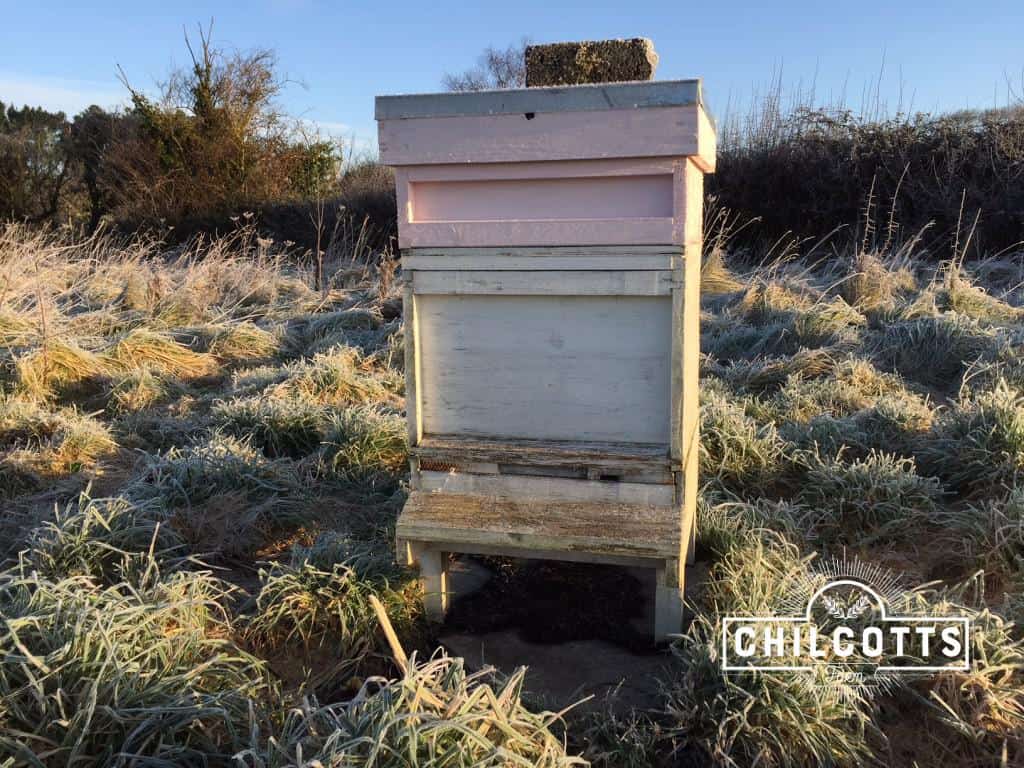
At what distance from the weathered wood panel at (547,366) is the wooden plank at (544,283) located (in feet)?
0.12

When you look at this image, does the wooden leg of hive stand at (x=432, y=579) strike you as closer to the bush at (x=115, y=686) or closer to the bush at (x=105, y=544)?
the bush at (x=115, y=686)

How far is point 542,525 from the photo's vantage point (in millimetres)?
2686

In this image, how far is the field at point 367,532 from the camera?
2.02 m

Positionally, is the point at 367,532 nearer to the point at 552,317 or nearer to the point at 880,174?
the point at 552,317

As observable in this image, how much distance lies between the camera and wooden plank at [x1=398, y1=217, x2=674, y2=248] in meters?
2.48

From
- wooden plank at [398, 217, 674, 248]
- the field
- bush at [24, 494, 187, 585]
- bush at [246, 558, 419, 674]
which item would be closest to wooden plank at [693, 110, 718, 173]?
wooden plank at [398, 217, 674, 248]

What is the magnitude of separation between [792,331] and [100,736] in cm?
587

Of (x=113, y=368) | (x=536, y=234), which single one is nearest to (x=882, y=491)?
Answer: (x=536, y=234)

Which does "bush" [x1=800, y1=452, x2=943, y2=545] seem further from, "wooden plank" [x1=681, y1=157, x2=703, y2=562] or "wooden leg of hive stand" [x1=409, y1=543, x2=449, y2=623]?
"wooden leg of hive stand" [x1=409, y1=543, x2=449, y2=623]

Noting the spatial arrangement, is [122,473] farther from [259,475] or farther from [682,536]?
[682,536]

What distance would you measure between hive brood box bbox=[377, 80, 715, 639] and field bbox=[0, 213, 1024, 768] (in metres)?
0.41

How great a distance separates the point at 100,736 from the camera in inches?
78.9

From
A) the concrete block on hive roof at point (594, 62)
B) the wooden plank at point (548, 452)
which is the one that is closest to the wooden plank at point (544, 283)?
the wooden plank at point (548, 452)

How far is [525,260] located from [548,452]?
0.63 m
